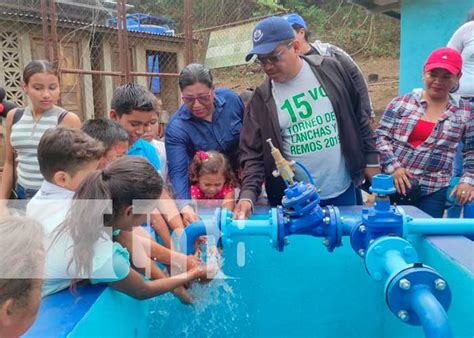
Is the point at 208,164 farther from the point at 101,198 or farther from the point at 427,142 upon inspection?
the point at 427,142

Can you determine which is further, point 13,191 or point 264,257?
point 13,191

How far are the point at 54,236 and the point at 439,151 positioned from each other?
5.60 ft

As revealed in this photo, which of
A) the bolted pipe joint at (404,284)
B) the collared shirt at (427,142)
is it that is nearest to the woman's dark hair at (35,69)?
the collared shirt at (427,142)

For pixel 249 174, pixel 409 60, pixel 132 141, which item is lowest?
pixel 249 174

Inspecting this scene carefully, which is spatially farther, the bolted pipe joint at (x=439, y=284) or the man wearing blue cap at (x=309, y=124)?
the man wearing blue cap at (x=309, y=124)

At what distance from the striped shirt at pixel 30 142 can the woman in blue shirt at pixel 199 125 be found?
2.13 feet

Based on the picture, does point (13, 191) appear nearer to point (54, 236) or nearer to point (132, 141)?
point (132, 141)

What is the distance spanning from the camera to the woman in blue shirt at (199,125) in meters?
2.12

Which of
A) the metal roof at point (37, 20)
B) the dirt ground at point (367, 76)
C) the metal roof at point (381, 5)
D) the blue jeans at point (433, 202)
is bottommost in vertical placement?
the blue jeans at point (433, 202)

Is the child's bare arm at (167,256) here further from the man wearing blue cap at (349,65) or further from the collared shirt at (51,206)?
the man wearing blue cap at (349,65)

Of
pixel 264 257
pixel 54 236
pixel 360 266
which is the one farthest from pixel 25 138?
pixel 360 266

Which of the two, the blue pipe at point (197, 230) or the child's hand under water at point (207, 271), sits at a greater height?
the blue pipe at point (197, 230)

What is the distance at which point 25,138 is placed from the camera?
236 centimetres

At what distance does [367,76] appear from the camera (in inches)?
504
